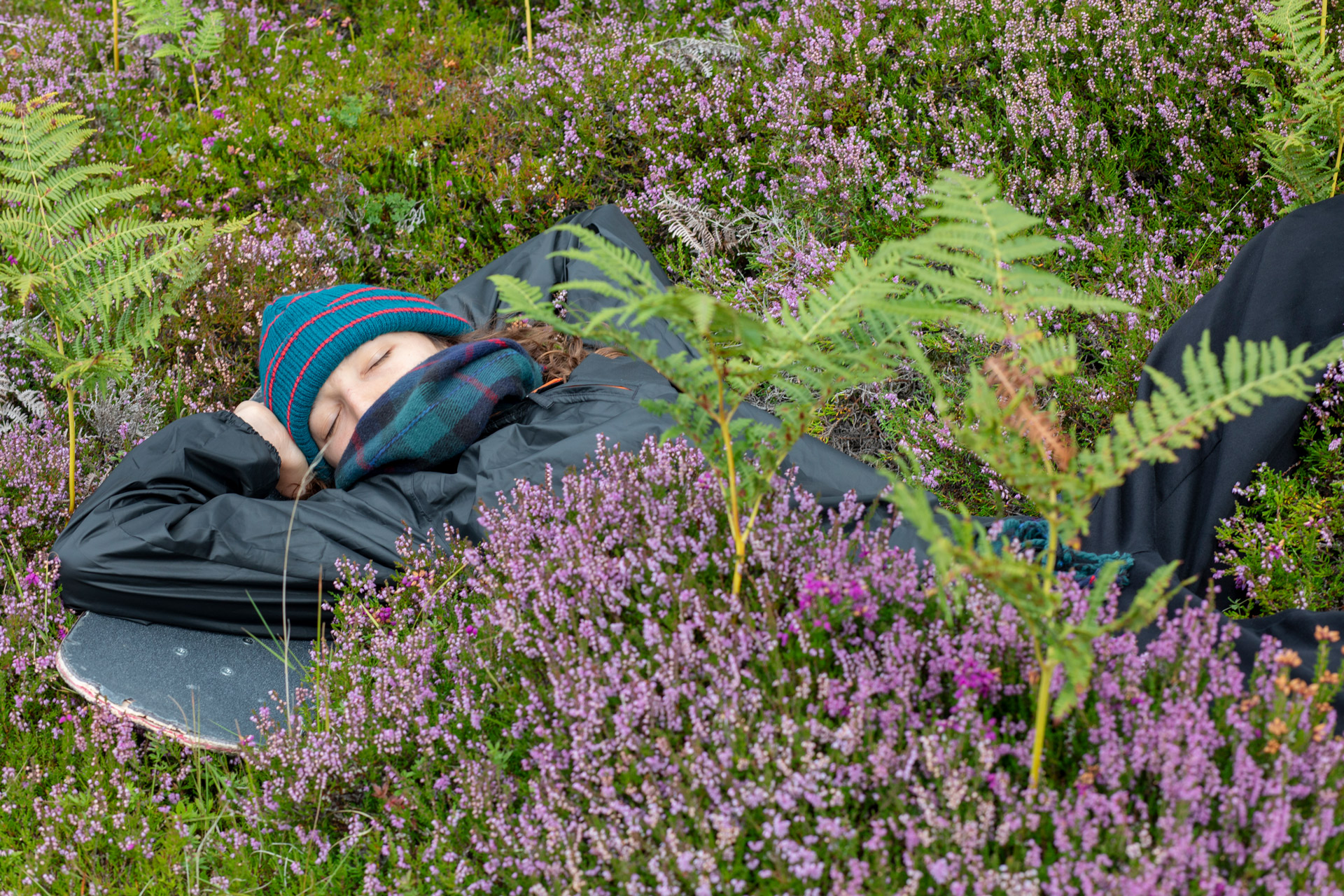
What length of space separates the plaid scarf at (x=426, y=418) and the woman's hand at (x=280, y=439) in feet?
Answer: 1.13

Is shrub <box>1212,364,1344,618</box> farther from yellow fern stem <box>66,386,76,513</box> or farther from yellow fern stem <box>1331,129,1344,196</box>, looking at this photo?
yellow fern stem <box>66,386,76,513</box>

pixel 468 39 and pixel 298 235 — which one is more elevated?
pixel 468 39

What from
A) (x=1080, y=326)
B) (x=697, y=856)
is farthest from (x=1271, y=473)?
(x=697, y=856)

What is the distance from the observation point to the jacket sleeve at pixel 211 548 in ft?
10.3

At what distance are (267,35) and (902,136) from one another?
4.37 m

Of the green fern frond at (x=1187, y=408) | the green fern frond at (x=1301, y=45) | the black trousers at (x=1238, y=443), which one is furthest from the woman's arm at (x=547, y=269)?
the green fern frond at (x=1187, y=408)

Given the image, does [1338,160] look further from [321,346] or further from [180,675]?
[180,675]

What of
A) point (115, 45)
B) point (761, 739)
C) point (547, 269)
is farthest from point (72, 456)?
point (115, 45)

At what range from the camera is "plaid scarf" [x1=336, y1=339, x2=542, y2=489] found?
3457 mm

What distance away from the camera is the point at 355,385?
3684 millimetres

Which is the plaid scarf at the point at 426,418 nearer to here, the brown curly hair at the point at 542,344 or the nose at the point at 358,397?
the nose at the point at 358,397

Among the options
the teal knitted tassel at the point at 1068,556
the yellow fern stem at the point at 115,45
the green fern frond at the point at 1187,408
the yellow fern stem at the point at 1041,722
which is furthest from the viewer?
A: the yellow fern stem at the point at 115,45

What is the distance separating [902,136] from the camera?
470cm

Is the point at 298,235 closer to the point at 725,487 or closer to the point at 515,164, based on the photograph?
the point at 515,164
